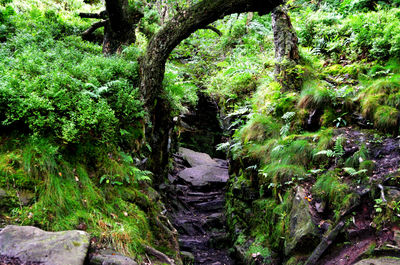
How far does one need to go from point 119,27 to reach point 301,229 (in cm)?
727

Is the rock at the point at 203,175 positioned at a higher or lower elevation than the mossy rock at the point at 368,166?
lower

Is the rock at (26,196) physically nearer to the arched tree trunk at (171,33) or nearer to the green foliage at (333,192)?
the arched tree trunk at (171,33)

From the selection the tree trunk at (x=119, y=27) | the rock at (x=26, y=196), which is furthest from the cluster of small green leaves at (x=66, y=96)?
the tree trunk at (x=119, y=27)

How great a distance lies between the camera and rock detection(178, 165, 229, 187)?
11.5 meters

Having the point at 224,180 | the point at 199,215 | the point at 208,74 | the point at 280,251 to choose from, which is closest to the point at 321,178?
the point at 280,251

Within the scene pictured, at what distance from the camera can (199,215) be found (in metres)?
9.84

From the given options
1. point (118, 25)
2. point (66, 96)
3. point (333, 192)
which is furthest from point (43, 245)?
point (118, 25)

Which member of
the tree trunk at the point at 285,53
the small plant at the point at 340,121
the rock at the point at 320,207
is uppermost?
the tree trunk at the point at 285,53

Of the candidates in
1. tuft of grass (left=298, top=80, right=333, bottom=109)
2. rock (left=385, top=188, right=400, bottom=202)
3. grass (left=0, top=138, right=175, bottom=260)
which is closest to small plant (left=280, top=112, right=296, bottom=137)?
tuft of grass (left=298, top=80, right=333, bottom=109)

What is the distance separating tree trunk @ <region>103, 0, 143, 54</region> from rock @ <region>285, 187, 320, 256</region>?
6441 millimetres

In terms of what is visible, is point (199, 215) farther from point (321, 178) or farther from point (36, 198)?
point (36, 198)

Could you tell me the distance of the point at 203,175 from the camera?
11.9 metres

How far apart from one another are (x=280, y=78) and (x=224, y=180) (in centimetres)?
575

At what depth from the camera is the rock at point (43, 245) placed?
9.02ft
